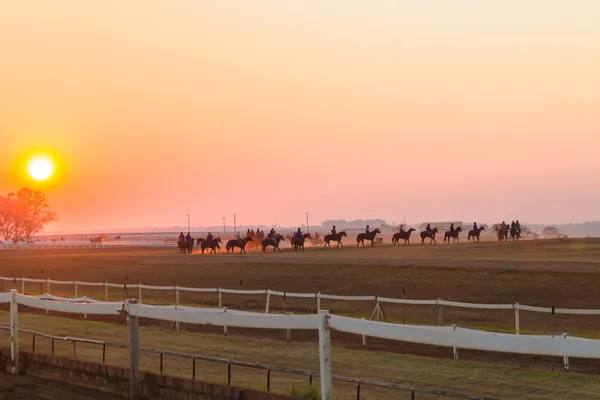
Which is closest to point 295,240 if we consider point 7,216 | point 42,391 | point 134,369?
point 42,391

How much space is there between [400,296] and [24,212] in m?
120

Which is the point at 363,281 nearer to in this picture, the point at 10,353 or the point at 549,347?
the point at 10,353

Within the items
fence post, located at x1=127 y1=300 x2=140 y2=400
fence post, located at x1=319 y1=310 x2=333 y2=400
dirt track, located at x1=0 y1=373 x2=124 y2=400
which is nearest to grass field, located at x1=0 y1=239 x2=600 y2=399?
fence post, located at x1=127 y1=300 x2=140 y2=400

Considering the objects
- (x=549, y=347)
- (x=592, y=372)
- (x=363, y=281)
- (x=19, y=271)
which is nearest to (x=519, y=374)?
(x=592, y=372)

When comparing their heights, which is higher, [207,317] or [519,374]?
[207,317]

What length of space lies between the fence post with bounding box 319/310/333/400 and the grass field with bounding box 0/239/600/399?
2.13 metres

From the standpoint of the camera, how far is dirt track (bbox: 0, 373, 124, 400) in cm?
1182

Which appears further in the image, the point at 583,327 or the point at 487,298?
the point at 487,298

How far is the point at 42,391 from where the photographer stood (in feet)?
40.3

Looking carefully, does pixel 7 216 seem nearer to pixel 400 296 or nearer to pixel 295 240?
pixel 295 240

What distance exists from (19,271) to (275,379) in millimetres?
48703

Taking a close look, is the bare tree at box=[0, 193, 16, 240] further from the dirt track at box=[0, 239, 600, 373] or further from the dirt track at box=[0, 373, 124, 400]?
the dirt track at box=[0, 373, 124, 400]

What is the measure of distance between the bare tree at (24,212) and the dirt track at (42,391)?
5228 inches

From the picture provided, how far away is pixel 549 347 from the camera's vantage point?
7.95 meters
